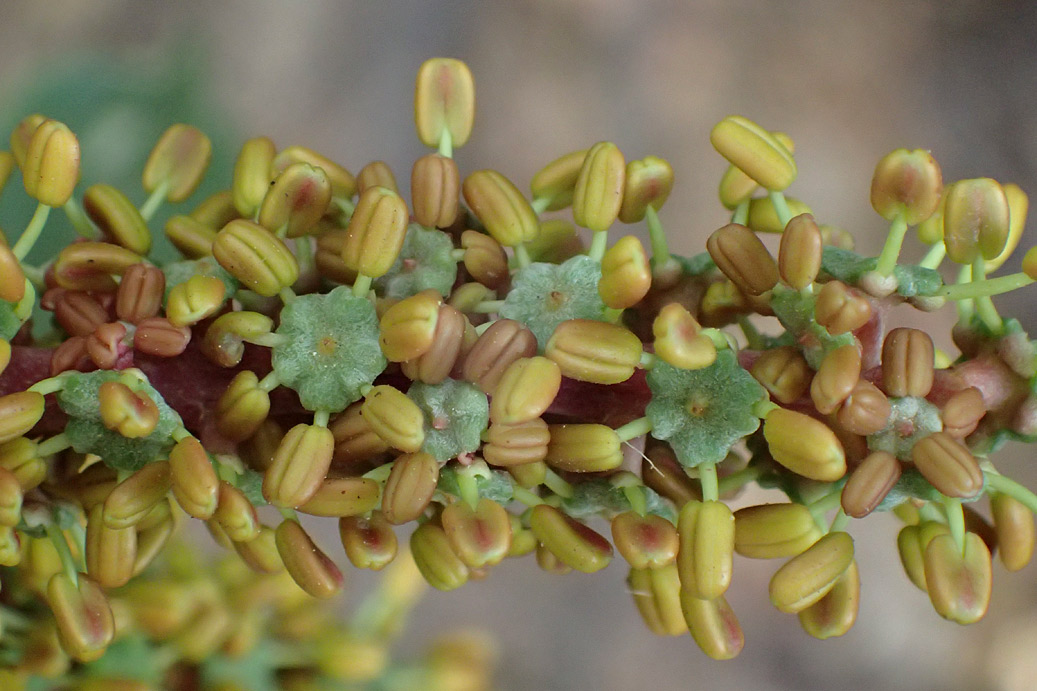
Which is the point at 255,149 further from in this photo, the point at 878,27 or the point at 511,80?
the point at 878,27

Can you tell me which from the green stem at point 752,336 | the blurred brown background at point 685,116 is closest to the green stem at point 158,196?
the green stem at point 752,336

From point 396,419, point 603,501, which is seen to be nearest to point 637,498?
point 603,501

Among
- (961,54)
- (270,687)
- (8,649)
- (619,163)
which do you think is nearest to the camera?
(619,163)

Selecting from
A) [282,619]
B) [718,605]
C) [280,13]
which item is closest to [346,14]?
Answer: [280,13]

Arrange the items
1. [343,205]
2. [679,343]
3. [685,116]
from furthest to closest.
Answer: [685,116] → [343,205] → [679,343]

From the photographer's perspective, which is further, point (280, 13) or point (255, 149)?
point (280, 13)

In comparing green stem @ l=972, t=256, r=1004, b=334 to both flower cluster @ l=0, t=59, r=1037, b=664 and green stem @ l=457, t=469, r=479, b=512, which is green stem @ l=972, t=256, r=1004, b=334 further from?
green stem @ l=457, t=469, r=479, b=512

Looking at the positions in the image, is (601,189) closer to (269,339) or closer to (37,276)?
(269,339)

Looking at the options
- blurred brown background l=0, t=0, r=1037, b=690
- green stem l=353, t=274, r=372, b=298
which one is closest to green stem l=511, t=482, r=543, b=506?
green stem l=353, t=274, r=372, b=298
